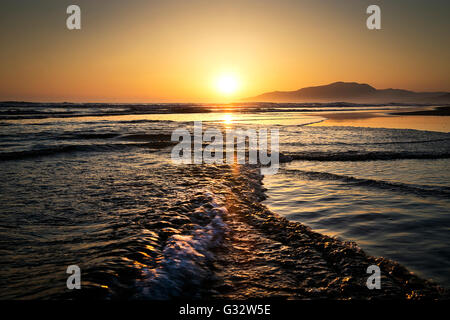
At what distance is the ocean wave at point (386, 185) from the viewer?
7133mm

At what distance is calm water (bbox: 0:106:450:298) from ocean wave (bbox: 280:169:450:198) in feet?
0.10

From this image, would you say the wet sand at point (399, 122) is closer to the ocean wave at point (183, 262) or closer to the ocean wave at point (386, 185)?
the ocean wave at point (386, 185)

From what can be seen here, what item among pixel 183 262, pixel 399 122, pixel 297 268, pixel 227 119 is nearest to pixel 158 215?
pixel 183 262

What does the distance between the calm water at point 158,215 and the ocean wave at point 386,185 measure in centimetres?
3

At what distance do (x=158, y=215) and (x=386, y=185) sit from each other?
20.6 ft

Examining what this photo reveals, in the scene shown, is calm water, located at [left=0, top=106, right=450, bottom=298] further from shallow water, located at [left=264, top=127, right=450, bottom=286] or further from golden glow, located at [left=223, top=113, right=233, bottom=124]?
golden glow, located at [left=223, top=113, right=233, bottom=124]

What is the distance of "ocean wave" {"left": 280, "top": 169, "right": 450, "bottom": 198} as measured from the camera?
23.4 feet

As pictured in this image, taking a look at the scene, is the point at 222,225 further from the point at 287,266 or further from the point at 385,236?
the point at 385,236

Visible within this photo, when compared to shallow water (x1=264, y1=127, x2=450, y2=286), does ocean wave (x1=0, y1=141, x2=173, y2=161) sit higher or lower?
higher

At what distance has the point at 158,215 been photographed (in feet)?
17.8

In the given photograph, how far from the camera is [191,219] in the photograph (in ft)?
17.8

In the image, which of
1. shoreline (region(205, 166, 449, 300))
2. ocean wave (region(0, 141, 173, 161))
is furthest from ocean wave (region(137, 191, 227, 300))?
ocean wave (region(0, 141, 173, 161))
